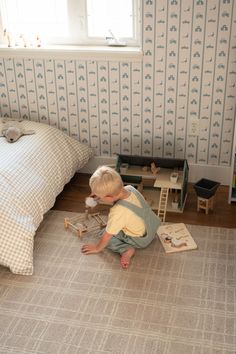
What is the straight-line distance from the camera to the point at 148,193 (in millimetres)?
2871

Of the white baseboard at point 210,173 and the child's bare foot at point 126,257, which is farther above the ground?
the white baseboard at point 210,173

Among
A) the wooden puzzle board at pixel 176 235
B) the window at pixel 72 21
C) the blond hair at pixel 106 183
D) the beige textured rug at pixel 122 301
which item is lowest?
the beige textured rug at pixel 122 301

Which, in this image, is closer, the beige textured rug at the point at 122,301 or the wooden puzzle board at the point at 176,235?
the beige textured rug at the point at 122,301

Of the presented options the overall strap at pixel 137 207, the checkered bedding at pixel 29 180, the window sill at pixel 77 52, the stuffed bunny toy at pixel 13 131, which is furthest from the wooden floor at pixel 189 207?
the window sill at pixel 77 52

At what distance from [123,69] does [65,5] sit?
548mm

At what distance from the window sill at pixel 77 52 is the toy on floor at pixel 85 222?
36.1 inches

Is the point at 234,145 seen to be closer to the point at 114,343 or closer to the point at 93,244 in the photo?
the point at 93,244

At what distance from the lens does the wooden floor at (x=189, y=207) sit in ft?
8.57

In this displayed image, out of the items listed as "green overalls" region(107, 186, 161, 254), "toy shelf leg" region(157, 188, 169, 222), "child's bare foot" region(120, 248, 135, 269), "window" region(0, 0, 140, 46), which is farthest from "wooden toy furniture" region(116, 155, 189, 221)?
"window" region(0, 0, 140, 46)

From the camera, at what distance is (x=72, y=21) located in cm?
286

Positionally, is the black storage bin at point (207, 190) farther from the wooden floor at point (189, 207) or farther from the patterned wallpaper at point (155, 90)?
the patterned wallpaper at point (155, 90)

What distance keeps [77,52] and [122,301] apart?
156 centimetres

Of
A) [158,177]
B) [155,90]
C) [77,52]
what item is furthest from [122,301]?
[77,52]

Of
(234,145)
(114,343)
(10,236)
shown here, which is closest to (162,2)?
(234,145)
